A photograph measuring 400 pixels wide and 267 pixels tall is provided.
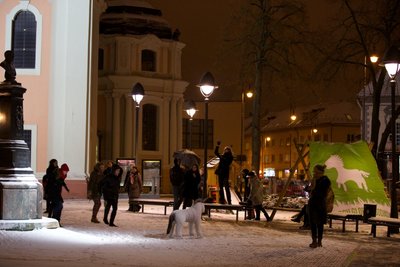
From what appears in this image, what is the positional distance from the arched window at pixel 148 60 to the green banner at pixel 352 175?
3281 cm

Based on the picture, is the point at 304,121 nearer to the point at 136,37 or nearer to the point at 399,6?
the point at 136,37

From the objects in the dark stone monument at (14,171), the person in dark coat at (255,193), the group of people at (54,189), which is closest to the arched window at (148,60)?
the person in dark coat at (255,193)

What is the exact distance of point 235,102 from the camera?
68688 mm

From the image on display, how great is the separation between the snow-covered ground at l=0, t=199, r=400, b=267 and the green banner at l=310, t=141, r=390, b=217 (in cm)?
152

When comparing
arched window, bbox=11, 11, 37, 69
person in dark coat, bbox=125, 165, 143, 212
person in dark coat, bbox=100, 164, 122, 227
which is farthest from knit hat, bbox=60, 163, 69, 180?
arched window, bbox=11, 11, 37, 69

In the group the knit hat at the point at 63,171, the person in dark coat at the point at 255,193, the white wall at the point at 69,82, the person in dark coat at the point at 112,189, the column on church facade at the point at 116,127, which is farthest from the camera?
the column on church facade at the point at 116,127

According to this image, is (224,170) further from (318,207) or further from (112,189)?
(318,207)

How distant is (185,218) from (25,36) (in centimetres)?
2244

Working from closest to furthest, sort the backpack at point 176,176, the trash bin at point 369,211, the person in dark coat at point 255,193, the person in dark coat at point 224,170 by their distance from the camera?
the trash bin at point 369,211 < the person in dark coat at point 255,193 < the backpack at point 176,176 < the person in dark coat at point 224,170

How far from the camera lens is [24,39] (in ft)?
125

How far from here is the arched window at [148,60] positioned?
56.5 metres

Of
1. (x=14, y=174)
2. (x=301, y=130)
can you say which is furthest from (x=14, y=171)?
(x=301, y=130)

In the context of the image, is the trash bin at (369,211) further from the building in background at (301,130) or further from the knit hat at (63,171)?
the building in background at (301,130)

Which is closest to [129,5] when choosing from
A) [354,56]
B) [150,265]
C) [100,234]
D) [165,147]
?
Answer: [165,147]
